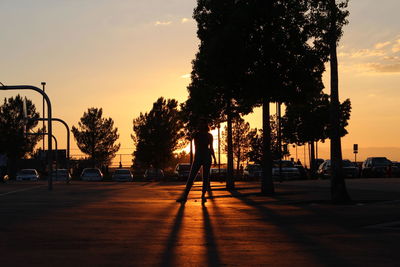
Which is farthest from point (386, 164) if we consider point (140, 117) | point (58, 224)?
point (58, 224)

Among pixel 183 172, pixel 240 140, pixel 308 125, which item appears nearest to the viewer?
pixel 183 172

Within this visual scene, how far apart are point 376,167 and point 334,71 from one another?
46283mm

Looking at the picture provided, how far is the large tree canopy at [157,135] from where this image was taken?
90.1m

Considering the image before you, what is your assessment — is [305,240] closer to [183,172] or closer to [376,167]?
[183,172]

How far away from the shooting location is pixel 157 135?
299 ft

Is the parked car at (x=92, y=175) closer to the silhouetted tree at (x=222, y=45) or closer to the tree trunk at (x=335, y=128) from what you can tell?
the silhouetted tree at (x=222, y=45)

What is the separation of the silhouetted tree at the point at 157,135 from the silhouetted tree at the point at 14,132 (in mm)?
13452

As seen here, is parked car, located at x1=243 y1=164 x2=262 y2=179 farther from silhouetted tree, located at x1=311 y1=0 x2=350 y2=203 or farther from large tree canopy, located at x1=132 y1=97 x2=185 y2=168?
silhouetted tree, located at x1=311 y1=0 x2=350 y2=203

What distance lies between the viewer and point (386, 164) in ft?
207

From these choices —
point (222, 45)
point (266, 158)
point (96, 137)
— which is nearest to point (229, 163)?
point (266, 158)

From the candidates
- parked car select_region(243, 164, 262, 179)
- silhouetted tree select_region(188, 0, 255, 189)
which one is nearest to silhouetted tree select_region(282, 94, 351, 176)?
parked car select_region(243, 164, 262, 179)

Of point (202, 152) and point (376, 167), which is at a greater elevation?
point (376, 167)

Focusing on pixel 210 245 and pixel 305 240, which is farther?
pixel 305 240

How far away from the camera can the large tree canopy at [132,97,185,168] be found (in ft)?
296
